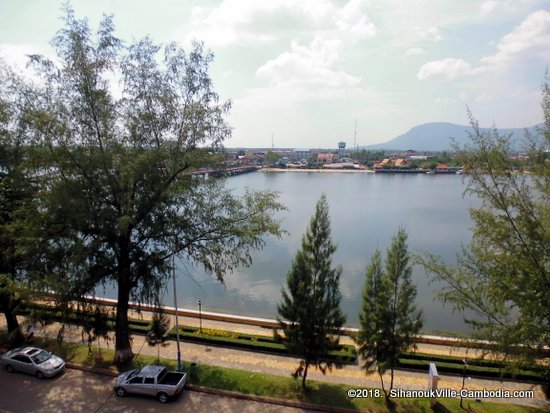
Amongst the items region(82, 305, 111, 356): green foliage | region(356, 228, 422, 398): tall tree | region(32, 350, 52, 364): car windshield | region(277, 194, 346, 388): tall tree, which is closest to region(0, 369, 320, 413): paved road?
region(32, 350, 52, 364): car windshield

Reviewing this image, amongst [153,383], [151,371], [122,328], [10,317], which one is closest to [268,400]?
[153,383]

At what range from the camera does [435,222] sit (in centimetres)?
5972

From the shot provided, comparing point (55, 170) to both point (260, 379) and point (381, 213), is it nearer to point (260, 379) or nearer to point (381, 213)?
point (260, 379)

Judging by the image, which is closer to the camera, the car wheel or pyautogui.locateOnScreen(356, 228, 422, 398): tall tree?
the car wheel

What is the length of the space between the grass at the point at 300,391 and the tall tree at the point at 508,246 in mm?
3691

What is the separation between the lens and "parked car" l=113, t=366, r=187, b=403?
1280 centimetres

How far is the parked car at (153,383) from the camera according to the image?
42.0 feet

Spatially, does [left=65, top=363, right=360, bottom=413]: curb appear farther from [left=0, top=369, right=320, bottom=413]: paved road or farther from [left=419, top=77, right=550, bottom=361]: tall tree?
[left=419, top=77, right=550, bottom=361]: tall tree

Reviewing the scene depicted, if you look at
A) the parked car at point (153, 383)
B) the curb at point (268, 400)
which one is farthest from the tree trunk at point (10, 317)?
the curb at point (268, 400)

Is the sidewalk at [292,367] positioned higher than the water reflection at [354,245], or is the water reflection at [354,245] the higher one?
the sidewalk at [292,367]

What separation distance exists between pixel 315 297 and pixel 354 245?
33.2 meters

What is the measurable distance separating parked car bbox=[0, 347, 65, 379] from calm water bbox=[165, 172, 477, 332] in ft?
19.6

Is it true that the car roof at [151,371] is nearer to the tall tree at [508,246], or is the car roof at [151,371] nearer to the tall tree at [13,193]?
the tall tree at [13,193]

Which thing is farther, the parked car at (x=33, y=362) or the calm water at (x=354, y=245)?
the calm water at (x=354, y=245)
